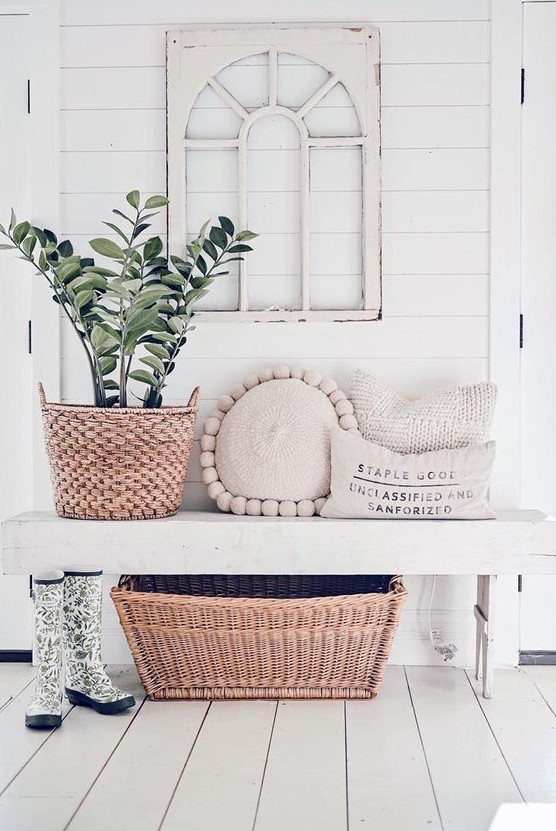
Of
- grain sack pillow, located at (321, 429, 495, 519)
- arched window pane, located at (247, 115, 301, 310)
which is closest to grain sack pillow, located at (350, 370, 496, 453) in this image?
grain sack pillow, located at (321, 429, 495, 519)

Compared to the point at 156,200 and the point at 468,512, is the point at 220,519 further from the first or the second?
the point at 156,200

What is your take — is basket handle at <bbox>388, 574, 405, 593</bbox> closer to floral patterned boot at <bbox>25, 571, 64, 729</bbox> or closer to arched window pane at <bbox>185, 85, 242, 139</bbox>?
floral patterned boot at <bbox>25, 571, 64, 729</bbox>

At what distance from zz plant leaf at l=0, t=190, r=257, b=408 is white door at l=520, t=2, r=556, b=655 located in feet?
2.95

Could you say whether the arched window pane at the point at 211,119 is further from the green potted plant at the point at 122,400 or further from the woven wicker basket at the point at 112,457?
the woven wicker basket at the point at 112,457

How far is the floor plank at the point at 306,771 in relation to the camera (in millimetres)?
1942

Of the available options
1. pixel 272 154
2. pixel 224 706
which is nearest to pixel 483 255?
pixel 272 154

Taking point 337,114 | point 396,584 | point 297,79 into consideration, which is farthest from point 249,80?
point 396,584

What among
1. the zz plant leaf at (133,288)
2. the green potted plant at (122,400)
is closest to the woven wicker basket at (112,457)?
the green potted plant at (122,400)

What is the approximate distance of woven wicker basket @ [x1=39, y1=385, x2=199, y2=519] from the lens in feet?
8.77

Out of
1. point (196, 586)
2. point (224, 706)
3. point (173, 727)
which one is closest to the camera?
point (173, 727)

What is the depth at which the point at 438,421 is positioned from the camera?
9.36ft

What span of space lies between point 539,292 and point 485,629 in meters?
1.05

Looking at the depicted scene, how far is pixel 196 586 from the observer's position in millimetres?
3006

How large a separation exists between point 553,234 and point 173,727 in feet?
6.05
